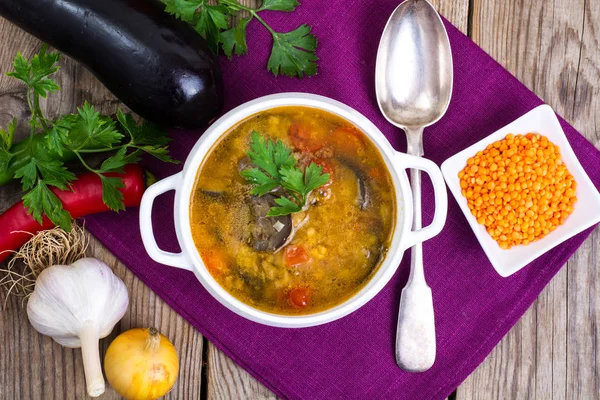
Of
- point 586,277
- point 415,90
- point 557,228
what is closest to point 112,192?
point 415,90

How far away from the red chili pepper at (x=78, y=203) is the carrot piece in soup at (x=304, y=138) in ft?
1.49

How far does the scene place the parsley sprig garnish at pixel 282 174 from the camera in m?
1.47

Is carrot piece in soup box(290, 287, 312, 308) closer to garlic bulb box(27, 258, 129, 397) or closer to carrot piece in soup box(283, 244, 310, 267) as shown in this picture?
carrot piece in soup box(283, 244, 310, 267)

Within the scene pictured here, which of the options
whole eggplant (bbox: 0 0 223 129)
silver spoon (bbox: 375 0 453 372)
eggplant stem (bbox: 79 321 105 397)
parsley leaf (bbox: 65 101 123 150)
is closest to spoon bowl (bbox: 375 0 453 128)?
silver spoon (bbox: 375 0 453 372)

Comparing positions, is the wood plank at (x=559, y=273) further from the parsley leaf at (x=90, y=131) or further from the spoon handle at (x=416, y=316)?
the parsley leaf at (x=90, y=131)

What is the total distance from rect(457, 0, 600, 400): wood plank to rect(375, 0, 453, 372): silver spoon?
8.9 inches

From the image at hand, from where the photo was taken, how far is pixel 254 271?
1.56 m

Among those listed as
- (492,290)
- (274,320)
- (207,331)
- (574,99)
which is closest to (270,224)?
(274,320)

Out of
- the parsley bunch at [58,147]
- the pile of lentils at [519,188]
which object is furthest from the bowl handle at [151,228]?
the pile of lentils at [519,188]

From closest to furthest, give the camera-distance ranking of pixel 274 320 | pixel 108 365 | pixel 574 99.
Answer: pixel 274 320, pixel 108 365, pixel 574 99

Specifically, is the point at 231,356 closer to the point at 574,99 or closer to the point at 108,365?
the point at 108,365

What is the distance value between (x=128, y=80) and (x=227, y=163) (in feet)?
1.12

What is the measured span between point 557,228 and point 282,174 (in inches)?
32.2

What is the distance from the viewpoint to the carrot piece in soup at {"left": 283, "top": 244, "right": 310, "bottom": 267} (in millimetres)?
1533
